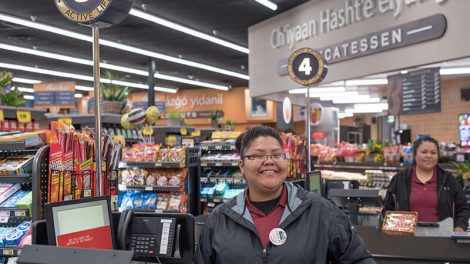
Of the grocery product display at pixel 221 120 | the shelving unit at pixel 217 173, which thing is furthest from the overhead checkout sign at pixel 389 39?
the shelving unit at pixel 217 173

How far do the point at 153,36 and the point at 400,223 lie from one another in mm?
11486

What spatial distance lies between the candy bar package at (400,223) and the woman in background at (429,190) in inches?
42.0

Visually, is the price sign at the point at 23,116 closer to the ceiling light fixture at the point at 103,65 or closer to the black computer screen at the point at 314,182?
the black computer screen at the point at 314,182

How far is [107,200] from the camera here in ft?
8.43

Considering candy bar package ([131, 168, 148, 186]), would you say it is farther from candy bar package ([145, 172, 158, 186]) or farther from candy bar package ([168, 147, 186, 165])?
candy bar package ([168, 147, 186, 165])

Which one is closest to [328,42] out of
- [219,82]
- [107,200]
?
[107,200]

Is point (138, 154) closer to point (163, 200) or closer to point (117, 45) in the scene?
point (163, 200)

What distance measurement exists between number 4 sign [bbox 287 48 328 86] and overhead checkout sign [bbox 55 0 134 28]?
3.23 m

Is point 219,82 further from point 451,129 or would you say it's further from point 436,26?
point 436,26

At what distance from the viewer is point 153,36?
1406cm

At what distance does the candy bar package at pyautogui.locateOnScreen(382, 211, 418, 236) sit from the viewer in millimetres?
3360

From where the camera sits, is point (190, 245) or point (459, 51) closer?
point (190, 245)

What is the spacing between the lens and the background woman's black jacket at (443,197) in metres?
4.38

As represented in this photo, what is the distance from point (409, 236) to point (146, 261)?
1.60 m
